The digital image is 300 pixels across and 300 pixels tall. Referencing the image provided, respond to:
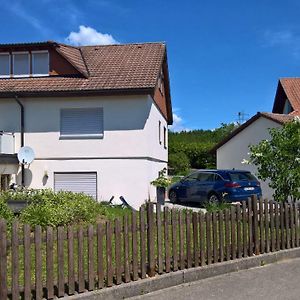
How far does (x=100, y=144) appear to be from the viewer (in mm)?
16656

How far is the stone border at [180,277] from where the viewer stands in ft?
→ 18.3

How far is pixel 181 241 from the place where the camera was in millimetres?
6602

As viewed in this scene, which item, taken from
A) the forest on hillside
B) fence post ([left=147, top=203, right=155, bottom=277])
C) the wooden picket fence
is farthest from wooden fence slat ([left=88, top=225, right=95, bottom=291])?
the forest on hillside

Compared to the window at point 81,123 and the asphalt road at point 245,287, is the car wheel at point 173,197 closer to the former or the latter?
the window at point 81,123

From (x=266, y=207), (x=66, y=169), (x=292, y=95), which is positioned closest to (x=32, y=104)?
(x=66, y=169)

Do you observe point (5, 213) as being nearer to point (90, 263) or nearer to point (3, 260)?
point (90, 263)

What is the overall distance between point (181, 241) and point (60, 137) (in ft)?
36.4

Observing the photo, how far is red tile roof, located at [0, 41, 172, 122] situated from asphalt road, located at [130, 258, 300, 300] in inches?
401

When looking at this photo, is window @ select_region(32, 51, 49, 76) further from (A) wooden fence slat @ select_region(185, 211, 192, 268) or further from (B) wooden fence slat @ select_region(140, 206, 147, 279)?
(B) wooden fence slat @ select_region(140, 206, 147, 279)

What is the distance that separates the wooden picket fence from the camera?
17.0 ft

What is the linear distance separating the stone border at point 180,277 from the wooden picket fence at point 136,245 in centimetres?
13

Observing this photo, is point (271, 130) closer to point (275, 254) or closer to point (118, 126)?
point (275, 254)

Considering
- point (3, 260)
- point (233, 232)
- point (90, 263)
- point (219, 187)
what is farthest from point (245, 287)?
point (219, 187)

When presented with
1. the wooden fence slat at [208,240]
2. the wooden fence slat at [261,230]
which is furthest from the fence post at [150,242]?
the wooden fence slat at [261,230]
